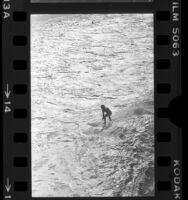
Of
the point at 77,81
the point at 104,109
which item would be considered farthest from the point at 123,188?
the point at 77,81

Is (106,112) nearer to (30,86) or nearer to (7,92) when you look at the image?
(30,86)

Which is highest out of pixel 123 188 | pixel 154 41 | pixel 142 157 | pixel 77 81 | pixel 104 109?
pixel 154 41

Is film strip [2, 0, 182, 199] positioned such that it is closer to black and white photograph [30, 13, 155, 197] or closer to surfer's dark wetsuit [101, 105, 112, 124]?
black and white photograph [30, 13, 155, 197]

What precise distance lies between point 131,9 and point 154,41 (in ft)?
0.71

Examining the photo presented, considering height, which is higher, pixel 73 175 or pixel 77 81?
pixel 77 81

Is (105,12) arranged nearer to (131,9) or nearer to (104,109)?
(131,9)

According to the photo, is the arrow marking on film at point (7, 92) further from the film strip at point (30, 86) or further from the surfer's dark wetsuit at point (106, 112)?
the surfer's dark wetsuit at point (106, 112)

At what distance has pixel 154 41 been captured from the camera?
1697 millimetres

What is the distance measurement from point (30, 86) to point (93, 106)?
1.20 ft

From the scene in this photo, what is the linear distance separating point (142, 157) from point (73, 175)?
387 mm

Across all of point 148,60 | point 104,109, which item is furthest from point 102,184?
point 148,60

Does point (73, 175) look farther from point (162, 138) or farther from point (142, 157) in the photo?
point (162, 138)

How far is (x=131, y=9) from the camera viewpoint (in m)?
1.70

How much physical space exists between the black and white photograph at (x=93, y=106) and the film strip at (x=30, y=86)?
1.2 inches
